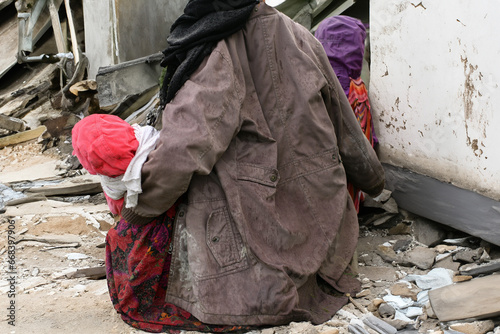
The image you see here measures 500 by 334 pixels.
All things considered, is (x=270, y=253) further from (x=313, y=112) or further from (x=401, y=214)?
(x=401, y=214)

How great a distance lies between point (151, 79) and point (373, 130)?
3.82 m

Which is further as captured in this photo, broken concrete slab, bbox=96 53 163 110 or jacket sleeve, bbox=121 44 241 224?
broken concrete slab, bbox=96 53 163 110

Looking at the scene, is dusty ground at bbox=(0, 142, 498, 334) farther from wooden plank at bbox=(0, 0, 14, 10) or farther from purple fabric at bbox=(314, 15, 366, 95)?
wooden plank at bbox=(0, 0, 14, 10)

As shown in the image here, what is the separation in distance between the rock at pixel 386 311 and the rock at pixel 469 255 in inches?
27.3

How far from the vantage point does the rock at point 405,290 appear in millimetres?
2967

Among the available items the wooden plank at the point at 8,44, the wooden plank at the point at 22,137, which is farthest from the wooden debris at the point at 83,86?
the wooden plank at the point at 8,44

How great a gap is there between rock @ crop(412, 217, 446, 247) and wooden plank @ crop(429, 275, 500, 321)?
0.82m

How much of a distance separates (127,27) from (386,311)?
5.65 meters

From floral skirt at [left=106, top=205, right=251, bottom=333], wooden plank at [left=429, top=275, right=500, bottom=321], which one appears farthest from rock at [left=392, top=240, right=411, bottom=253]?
floral skirt at [left=106, top=205, right=251, bottom=333]

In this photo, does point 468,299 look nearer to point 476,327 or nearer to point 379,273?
point 476,327

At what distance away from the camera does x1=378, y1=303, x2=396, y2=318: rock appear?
9.12ft

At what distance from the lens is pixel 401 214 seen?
3949mm

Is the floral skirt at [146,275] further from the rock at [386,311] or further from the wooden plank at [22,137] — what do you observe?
the wooden plank at [22,137]

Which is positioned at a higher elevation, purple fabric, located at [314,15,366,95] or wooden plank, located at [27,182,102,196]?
purple fabric, located at [314,15,366,95]
